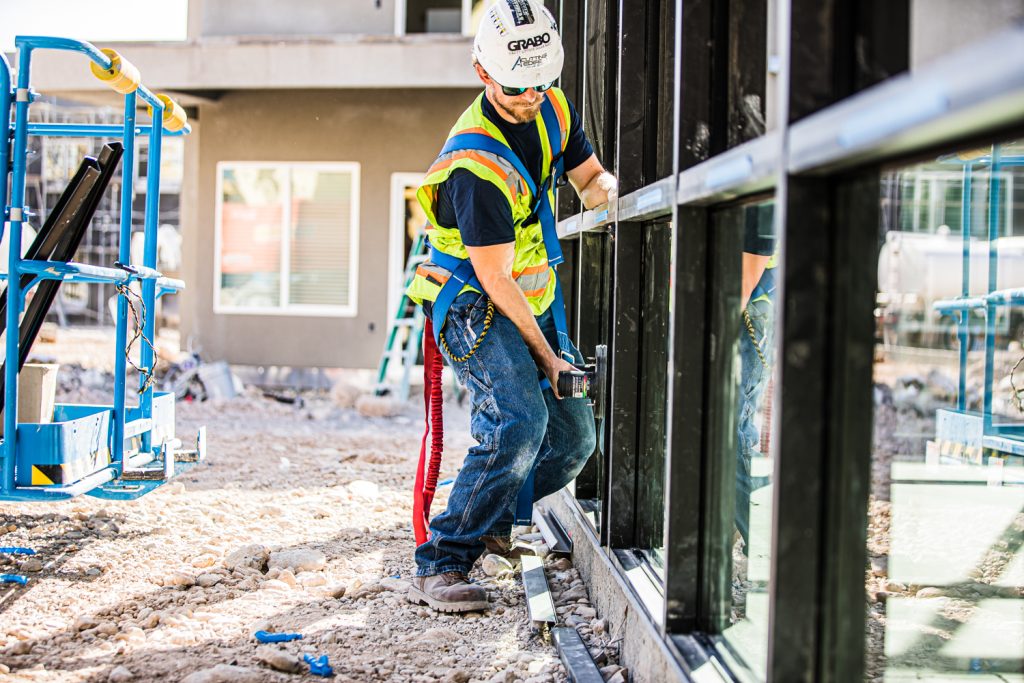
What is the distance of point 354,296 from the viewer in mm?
12656

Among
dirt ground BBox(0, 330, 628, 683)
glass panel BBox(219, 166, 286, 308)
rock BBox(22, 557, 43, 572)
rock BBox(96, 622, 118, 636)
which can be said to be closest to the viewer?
dirt ground BBox(0, 330, 628, 683)

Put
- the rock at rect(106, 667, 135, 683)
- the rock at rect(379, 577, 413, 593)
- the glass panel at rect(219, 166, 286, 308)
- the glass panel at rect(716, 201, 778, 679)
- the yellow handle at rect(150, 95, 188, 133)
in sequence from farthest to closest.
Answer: the glass panel at rect(219, 166, 286, 308) → the yellow handle at rect(150, 95, 188, 133) → the rock at rect(379, 577, 413, 593) → the rock at rect(106, 667, 135, 683) → the glass panel at rect(716, 201, 778, 679)

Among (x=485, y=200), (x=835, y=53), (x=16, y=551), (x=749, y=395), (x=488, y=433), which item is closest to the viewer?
(x=835, y=53)

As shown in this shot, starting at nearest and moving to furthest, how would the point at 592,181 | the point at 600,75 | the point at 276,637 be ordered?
the point at 276,637 → the point at 592,181 → the point at 600,75

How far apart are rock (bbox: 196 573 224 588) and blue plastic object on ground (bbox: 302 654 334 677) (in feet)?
→ 3.48

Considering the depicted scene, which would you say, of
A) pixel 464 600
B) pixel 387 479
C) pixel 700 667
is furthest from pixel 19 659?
pixel 387 479

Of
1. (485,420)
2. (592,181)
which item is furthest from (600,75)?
(485,420)

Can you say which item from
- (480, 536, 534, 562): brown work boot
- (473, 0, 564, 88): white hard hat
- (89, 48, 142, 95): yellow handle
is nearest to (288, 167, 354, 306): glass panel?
(89, 48, 142, 95): yellow handle

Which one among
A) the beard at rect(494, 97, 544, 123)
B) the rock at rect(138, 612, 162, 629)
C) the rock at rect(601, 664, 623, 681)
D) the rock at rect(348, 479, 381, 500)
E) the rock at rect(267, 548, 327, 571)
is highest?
the beard at rect(494, 97, 544, 123)

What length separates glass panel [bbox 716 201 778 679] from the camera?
2.45m

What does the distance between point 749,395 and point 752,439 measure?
30cm

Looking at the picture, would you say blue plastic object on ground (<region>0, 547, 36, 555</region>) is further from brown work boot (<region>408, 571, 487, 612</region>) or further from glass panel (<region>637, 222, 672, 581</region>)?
glass panel (<region>637, 222, 672, 581</region>)

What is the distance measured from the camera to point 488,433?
3.55 m

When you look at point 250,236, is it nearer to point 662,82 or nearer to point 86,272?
point 86,272
